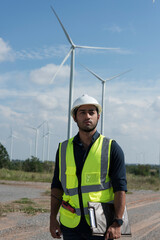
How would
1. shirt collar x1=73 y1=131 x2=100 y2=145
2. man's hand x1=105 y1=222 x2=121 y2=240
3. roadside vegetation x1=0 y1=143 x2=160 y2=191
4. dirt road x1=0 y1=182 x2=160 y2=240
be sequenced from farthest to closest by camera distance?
roadside vegetation x1=0 y1=143 x2=160 y2=191 → dirt road x1=0 y1=182 x2=160 y2=240 → shirt collar x1=73 y1=131 x2=100 y2=145 → man's hand x1=105 y1=222 x2=121 y2=240

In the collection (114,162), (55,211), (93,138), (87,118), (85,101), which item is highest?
(85,101)

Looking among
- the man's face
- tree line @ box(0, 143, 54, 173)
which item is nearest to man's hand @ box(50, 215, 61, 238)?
the man's face

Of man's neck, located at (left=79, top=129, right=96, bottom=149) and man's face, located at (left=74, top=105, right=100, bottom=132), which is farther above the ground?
man's face, located at (left=74, top=105, right=100, bottom=132)

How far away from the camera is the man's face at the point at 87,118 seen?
281cm

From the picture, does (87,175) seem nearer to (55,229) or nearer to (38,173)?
(55,229)

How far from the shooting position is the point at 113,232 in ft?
8.32

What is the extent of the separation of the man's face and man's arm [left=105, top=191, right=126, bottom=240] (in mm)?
589

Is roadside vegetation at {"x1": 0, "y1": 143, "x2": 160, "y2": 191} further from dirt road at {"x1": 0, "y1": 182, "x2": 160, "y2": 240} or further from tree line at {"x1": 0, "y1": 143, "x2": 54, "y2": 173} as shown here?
dirt road at {"x1": 0, "y1": 182, "x2": 160, "y2": 240}

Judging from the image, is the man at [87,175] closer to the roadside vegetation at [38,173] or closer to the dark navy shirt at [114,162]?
the dark navy shirt at [114,162]

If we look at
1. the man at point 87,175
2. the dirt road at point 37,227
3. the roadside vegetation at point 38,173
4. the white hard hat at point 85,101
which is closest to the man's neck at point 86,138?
the man at point 87,175

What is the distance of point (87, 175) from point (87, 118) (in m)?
0.47

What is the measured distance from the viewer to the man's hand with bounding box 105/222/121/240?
2.53 m

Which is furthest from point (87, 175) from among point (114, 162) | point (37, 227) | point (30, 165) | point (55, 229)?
point (30, 165)

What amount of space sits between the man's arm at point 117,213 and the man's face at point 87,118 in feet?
1.93
